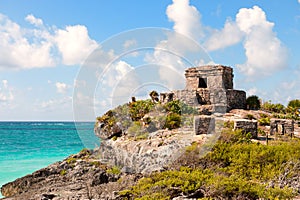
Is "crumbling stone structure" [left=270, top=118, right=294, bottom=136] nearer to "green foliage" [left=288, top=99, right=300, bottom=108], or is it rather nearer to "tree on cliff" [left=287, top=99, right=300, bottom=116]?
"tree on cliff" [left=287, top=99, right=300, bottom=116]

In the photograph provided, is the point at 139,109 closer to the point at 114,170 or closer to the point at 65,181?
the point at 114,170

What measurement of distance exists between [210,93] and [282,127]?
7.50m

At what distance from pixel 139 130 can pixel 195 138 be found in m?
4.88

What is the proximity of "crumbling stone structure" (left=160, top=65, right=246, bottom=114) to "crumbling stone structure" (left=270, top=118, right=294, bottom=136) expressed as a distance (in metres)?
6.13

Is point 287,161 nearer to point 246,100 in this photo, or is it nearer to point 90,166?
point 90,166

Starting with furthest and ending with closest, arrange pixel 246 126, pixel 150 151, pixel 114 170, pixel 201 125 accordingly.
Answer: pixel 114 170 < pixel 201 125 < pixel 150 151 < pixel 246 126

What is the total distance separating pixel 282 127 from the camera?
16688mm

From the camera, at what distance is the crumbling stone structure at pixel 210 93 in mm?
23141

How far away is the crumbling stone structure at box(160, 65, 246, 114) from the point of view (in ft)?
75.9

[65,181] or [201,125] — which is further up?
[201,125]

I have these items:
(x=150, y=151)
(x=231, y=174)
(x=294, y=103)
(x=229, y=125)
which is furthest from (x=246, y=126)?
(x=294, y=103)

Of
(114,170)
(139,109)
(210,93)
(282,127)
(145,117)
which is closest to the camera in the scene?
(114,170)

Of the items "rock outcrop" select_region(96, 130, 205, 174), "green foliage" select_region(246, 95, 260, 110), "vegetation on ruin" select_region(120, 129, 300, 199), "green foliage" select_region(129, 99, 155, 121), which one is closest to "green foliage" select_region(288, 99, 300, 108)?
"green foliage" select_region(246, 95, 260, 110)

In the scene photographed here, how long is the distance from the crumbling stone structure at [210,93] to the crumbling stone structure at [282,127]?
6125 millimetres
